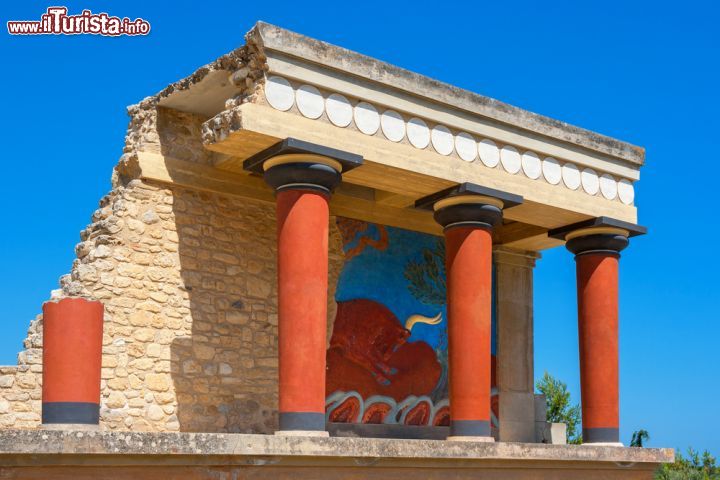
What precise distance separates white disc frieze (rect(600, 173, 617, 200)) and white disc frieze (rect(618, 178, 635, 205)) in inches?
4.4

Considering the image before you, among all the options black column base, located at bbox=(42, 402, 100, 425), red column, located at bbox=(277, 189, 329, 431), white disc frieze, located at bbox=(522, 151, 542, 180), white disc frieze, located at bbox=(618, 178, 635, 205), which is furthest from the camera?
white disc frieze, located at bbox=(618, 178, 635, 205)

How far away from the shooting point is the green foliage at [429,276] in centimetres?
1304

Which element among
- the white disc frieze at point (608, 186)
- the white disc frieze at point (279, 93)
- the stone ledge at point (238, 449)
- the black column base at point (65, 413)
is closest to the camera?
the stone ledge at point (238, 449)

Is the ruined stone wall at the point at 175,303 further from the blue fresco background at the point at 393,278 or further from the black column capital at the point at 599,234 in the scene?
the black column capital at the point at 599,234

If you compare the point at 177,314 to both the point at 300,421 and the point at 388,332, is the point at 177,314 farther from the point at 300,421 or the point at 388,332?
the point at 388,332

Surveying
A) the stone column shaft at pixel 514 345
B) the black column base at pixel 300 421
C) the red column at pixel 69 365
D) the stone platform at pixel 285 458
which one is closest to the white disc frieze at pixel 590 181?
the stone column shaft at pixel 514 345

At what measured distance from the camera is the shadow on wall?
34.2 ft

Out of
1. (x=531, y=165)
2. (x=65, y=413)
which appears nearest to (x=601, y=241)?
(x=531, y=165)

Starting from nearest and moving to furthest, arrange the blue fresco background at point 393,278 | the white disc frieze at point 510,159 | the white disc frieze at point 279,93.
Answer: the white disc frieze at point 279,93 < the white disc frieze at point 510,159 < the blue fresco background at point 393,278

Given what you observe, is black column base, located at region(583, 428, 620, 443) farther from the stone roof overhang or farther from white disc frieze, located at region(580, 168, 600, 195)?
white disc frieze, located at region(580, 168, 600, 195)

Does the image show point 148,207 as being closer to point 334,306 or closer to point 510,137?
point 334,306

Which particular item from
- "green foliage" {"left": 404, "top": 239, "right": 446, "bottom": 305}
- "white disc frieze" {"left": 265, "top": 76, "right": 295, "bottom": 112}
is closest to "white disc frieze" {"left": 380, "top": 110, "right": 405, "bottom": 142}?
"white disc frieze" {"left": 265, "top": 76, "right": 295, "bottom": 112}

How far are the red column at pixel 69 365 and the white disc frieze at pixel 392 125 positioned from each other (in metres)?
3.97

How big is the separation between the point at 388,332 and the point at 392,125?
3.30m
